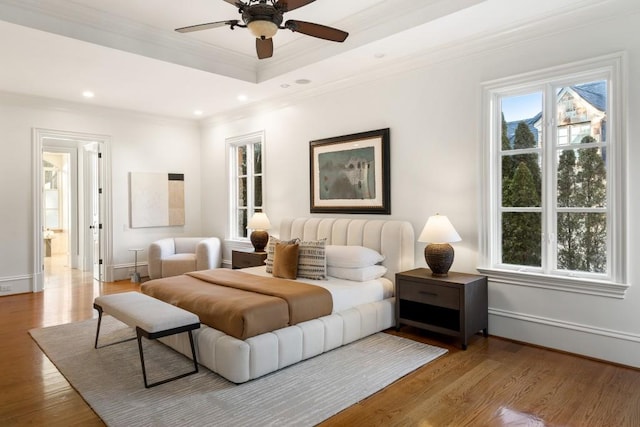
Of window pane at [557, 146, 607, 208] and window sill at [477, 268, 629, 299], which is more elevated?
window pane at [557, 146, 607, 208]

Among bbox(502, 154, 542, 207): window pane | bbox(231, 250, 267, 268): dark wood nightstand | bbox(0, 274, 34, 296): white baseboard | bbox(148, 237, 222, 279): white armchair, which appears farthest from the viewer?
bbox(148, 237, 222, 279): white armchair

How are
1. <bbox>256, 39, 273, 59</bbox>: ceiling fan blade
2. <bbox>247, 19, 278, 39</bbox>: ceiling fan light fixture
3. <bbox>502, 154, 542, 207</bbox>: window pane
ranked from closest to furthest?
1. <bbox>247, 19, 278, 39</bbox>: ceiling fan light fixture
2. <bbox>256, 39, 273, 59</bbox>: ceiling fan blade
3. <bbox>502, 154, 542, 207</bbox>: window pane

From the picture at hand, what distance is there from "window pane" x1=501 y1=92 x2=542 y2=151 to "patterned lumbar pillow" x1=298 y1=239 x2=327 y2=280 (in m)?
2.01

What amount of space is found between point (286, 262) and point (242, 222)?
2909mm

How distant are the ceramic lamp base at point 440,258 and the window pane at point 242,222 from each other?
3.76 m

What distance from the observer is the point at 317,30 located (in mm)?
2980

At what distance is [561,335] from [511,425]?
56.4 inches

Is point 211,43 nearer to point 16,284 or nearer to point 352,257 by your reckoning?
point 352,257

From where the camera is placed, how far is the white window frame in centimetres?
307

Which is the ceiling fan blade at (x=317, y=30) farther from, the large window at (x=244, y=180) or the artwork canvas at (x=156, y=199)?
the artwork canvas at (x=156, y=199)

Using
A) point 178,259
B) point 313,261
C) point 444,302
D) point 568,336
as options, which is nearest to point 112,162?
point 178,259

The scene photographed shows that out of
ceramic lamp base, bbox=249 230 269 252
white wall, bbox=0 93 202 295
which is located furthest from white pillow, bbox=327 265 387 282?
white wall, bbox=0 93 202 295

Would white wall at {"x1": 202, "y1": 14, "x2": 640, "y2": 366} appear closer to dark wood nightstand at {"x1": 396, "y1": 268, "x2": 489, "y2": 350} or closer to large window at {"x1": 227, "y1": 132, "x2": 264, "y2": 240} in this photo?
dark wood nightstand at {"x1": 396, "y1": 268, "x2": 489, "y2": 350}

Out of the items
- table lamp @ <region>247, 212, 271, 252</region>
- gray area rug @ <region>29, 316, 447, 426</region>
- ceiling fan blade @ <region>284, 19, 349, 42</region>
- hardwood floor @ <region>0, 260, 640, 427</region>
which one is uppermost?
ceiling fan blade @ <region>284, 19, 349, 42</region>
